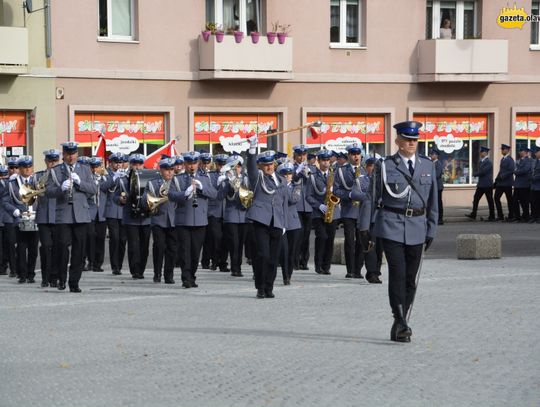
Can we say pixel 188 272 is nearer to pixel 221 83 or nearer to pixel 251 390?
pixel 251 390

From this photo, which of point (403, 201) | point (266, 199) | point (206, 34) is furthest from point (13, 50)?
point (403, 201)

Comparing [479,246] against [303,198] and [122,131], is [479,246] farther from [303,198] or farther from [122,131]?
[122,131]

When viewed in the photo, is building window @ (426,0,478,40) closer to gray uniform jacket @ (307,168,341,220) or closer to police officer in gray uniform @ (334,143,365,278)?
gray uniform jacket @ (307,168,341,220)

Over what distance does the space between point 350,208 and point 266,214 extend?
9.46 feet

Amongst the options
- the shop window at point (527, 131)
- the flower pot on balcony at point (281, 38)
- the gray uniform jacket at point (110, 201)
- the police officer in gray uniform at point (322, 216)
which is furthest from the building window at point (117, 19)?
the police officer in gray uniform at point (322, 216)

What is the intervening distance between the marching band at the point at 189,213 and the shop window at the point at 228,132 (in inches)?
562

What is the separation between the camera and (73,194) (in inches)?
696

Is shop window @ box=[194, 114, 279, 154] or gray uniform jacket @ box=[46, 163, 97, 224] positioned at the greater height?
shop window @ box=[194, 114, 279, 154]

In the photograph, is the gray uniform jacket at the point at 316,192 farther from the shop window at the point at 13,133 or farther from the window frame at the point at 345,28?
the window frame at the point at 345,28

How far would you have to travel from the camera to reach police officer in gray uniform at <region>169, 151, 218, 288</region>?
59.6 ft

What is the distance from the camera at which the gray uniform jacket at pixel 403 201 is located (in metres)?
12.6

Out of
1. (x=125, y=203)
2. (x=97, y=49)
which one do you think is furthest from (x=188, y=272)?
(x=97, y=49)

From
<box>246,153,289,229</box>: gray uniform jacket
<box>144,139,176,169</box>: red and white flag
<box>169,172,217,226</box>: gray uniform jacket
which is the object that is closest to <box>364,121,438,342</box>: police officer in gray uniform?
<box>246,153,289,229</box>: gray uniform jacket

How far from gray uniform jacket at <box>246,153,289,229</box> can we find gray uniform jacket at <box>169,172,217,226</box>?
4.42ft
